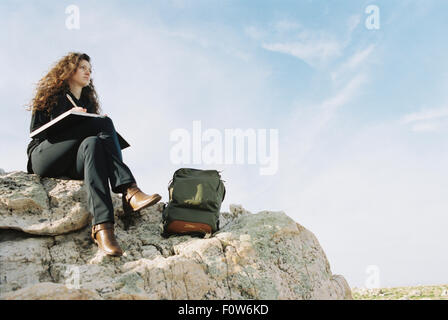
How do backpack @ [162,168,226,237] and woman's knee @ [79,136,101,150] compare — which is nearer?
woman's knee @ [79,136,101,150]

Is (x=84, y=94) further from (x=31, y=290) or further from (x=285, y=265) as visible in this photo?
(x=285, y=265)

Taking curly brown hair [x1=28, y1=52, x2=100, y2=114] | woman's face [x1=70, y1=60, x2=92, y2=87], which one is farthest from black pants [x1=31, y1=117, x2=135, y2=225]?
woman's face [x1=70, y1=60, x2=92, y2=87]

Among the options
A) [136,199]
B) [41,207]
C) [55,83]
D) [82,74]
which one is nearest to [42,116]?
[55,83]

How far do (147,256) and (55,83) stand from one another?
3.75 metres

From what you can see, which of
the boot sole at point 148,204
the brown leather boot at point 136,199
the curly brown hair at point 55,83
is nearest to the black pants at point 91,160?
the brown leather boot at point 136,199

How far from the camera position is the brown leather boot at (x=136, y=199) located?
18.4ft

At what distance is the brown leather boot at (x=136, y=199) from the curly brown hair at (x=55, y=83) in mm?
2262

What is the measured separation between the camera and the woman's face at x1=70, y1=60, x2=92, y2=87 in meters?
7.22

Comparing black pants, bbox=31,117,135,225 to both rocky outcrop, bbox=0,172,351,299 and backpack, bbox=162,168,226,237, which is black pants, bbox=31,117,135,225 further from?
backpack, bbox=162,168,226,237

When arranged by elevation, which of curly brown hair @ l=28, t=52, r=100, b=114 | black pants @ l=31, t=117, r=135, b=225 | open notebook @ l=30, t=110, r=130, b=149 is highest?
curly brown hair @ l=28, t=52, r=100, b=114

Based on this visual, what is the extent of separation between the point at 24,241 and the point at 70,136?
181cm

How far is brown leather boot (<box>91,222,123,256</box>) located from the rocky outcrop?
0.17 meters

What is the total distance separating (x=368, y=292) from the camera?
1878 centimetres

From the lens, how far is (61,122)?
6.16 m
